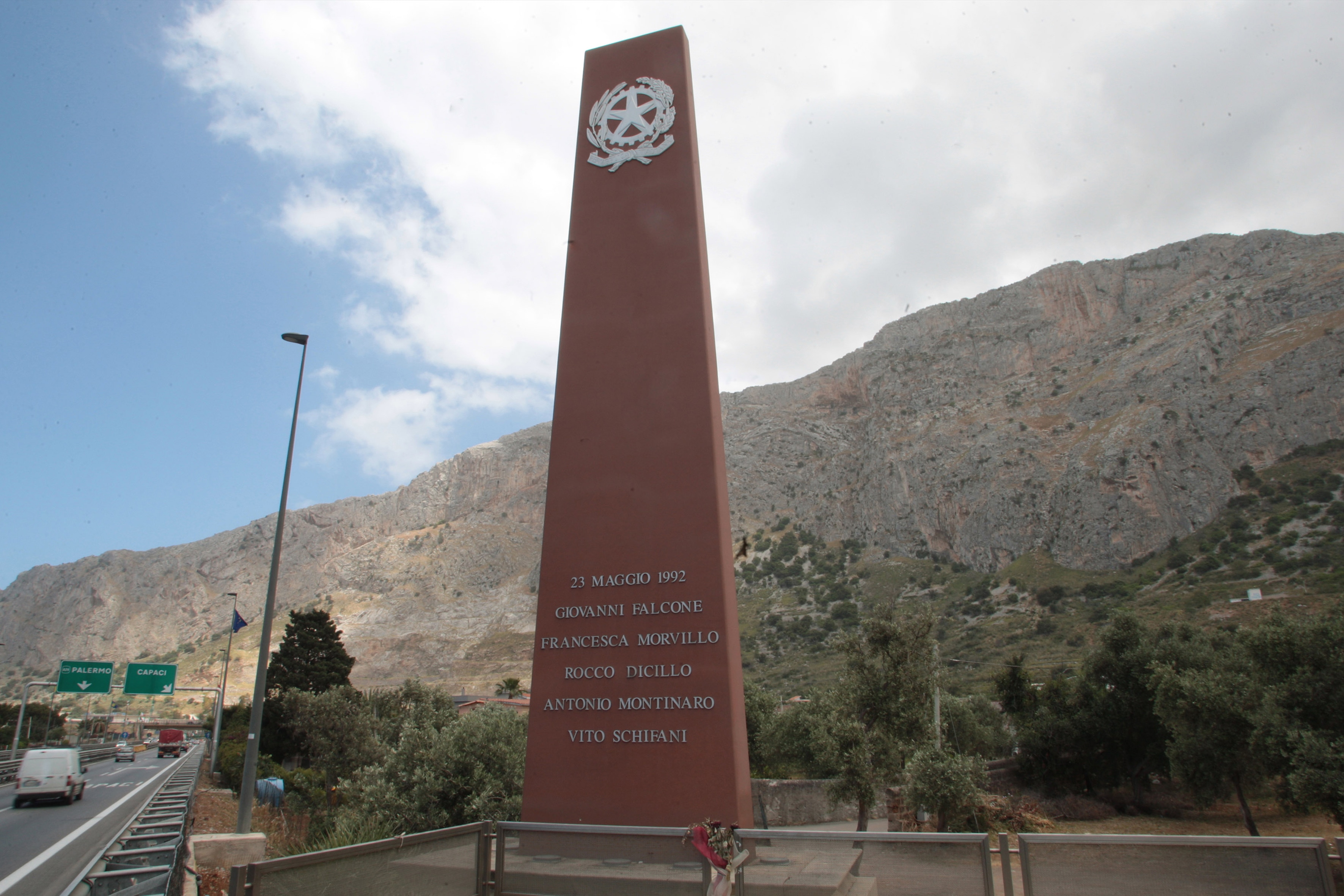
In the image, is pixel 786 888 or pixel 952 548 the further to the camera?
pixel 952 548

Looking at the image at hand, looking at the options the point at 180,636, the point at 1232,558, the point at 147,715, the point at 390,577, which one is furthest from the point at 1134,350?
the point at 147,715

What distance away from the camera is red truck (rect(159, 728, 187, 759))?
197ft

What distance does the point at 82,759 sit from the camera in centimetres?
4153

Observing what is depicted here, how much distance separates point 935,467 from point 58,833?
271ft

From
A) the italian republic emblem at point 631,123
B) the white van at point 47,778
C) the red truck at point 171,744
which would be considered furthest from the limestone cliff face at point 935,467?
the italian republic emblem at point 631,123

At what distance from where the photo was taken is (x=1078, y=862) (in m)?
5.13

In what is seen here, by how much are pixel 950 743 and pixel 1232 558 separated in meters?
39.2

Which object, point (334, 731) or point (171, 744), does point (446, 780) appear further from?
point (171, 744)

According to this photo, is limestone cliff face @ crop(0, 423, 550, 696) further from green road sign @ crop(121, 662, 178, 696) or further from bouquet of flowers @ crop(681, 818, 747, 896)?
bouquet of flowers @ crop(681, 818, 747, 896)

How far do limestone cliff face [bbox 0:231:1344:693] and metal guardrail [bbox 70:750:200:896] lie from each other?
66.9m

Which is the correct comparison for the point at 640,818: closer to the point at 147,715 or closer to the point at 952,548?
the point at 952,548

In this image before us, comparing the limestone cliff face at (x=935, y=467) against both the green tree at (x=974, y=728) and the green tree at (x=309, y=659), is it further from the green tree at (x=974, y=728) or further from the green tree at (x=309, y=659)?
the green tree at (x=974, y=728)

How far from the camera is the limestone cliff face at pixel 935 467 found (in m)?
66.7

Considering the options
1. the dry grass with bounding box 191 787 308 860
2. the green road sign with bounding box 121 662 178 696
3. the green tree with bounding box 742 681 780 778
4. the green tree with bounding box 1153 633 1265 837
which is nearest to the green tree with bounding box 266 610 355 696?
the green road sign with bounding box 121 662 178 696
